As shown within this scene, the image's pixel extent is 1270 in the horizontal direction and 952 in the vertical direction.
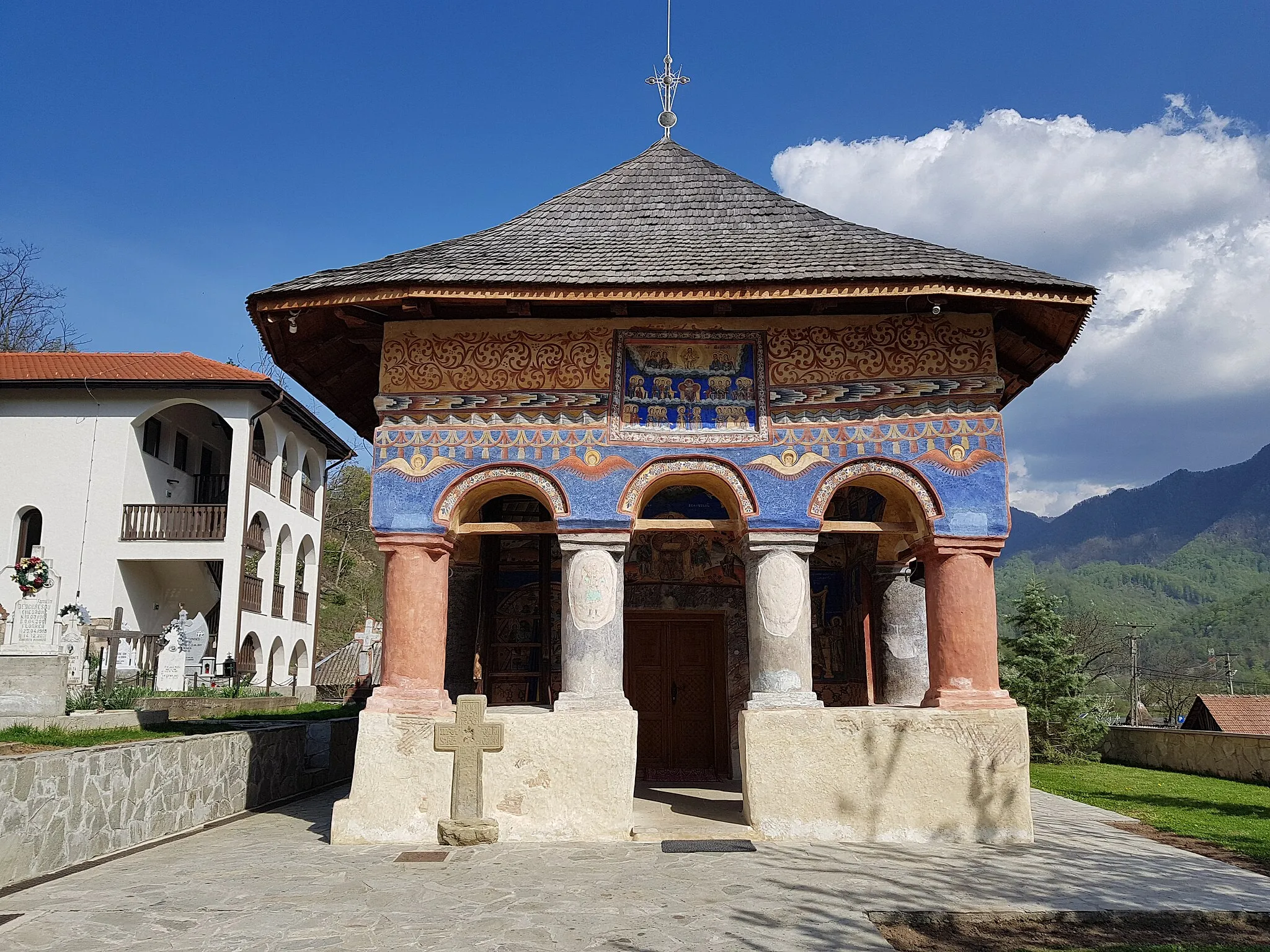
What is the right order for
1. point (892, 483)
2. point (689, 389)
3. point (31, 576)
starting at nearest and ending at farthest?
point (892, 483), point (689, 389), point (31, 576)

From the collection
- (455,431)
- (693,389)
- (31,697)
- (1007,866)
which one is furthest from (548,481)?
(31,697)

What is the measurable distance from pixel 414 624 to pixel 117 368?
1659cm

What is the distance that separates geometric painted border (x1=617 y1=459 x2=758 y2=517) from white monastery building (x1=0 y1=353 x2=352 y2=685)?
14400mm

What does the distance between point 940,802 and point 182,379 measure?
18151mm

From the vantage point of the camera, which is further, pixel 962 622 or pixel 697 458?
pixel 697 458

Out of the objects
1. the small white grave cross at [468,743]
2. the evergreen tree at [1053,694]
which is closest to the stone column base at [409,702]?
the small white grave cross at [468,743]

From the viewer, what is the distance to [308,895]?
19.9 ft

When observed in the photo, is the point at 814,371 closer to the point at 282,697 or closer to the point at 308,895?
the point at 308,895

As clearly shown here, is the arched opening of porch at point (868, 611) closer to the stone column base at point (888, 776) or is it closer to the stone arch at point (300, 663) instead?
the stone column base at point (888, 776)

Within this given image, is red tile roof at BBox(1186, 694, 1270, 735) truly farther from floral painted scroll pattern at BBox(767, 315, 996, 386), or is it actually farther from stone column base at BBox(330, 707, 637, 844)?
stone column base at BBox(330, 707, 637, 844)

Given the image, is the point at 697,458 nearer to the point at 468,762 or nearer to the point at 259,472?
the point at 468,762

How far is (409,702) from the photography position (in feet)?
27.0

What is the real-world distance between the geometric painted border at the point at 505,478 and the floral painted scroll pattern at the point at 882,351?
7.42ft

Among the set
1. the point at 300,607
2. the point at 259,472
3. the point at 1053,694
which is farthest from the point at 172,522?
the point at 1053,694
